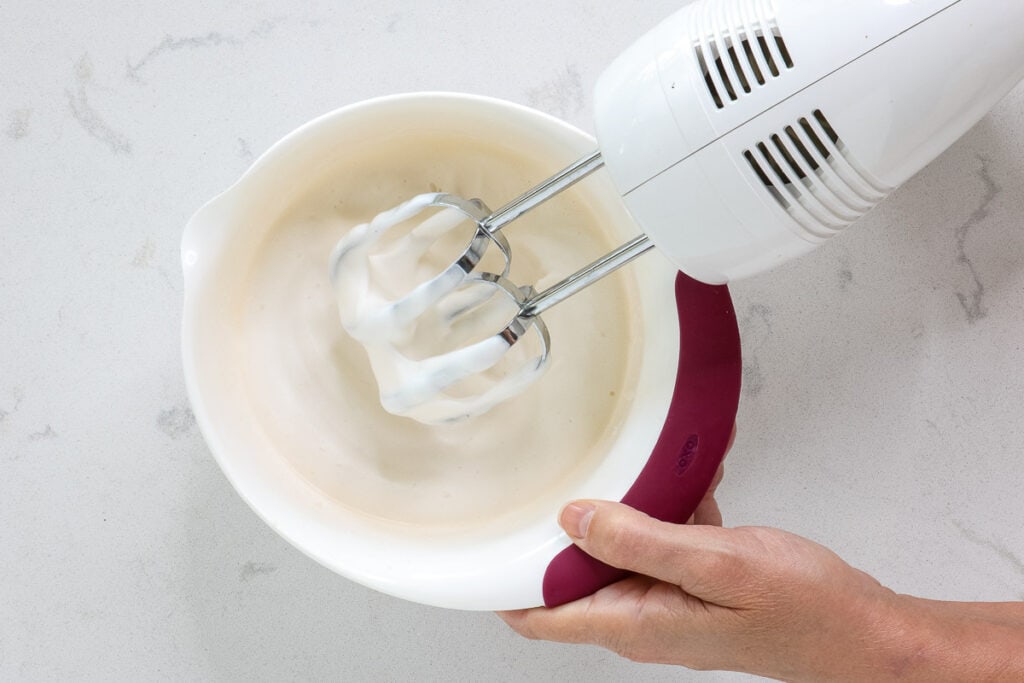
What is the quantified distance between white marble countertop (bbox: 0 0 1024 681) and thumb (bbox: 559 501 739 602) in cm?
19

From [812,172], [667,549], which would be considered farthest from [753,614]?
[812,172]

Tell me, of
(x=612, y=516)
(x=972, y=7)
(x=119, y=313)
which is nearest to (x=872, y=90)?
(x=972, y=7)

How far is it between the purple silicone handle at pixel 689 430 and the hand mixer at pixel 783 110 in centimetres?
8

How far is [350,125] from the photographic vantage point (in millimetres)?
609

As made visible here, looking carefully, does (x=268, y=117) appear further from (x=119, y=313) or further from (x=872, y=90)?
(x=872, y=90)

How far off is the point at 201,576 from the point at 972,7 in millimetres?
668

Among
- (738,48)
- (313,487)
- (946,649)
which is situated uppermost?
(738,48)

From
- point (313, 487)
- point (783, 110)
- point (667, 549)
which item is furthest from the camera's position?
point (313, 487)

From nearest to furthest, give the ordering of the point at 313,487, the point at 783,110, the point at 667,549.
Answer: the point at 783,110 < the point at 667,549 < the point at 313,487

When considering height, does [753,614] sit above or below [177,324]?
below

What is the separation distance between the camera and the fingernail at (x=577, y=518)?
57 centimetres

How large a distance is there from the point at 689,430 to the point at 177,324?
0.42 metres

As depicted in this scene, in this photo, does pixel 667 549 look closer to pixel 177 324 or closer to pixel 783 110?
pixel 783 110

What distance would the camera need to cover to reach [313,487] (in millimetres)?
661
